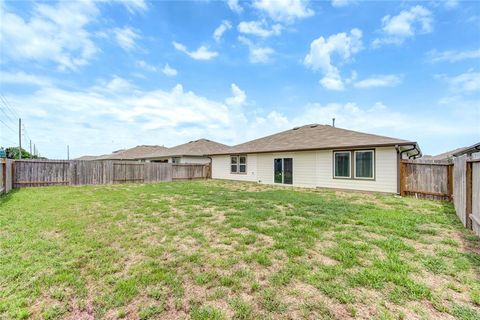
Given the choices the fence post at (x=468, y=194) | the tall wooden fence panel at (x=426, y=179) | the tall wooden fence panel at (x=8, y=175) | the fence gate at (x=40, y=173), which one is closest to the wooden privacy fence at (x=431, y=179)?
the tall wooden fence panel at (x=426, y=179)

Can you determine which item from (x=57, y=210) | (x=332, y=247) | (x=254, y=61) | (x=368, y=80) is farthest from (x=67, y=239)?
(x=368, y=80)

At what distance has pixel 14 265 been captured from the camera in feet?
10.8

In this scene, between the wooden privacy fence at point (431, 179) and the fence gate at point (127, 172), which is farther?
the fence gate at point (127, 172)

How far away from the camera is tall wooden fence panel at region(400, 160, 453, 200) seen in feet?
28.3

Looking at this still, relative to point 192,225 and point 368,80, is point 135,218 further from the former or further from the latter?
point 368,80

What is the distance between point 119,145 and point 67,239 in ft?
167

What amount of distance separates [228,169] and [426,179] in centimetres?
1242

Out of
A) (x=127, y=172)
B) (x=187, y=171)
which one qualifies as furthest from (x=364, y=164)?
(x=127, y=172)

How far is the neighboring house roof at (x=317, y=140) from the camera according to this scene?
35.5ft

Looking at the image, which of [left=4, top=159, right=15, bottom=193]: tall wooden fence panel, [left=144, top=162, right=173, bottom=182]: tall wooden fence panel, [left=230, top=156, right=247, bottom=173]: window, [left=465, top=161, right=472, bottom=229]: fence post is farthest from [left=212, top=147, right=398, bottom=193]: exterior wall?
[left=4, top=159, right=15, bottom=193]: tall wooden fence panel

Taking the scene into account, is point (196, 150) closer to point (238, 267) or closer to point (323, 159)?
point (323, 159)

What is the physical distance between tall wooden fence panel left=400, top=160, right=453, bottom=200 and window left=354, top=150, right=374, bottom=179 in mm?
1224

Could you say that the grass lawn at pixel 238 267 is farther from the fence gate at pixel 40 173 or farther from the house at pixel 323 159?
the fence gate at pixel 40 173

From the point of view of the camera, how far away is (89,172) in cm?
1448
